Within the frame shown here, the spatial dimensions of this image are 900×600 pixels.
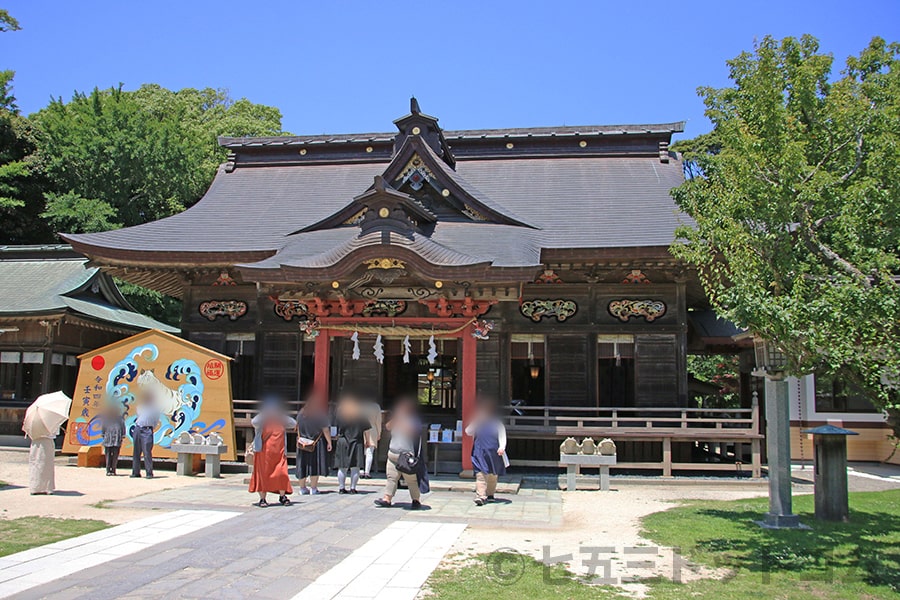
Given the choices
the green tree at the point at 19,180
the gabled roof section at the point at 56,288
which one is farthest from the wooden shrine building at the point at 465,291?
the green tree at the point at 19,180

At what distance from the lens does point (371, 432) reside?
42.7 feet

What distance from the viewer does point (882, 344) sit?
679 centimetres

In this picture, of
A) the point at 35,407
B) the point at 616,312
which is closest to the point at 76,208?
the point at 35,407

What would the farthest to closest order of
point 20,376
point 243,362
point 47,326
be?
1. point 20,376
2. point 47,326
3. point 243,362

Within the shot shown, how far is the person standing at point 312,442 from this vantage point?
11.7 m

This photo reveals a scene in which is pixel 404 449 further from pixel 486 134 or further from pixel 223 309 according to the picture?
pixel 486 134

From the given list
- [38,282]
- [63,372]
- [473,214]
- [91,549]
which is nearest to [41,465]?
[91,549]

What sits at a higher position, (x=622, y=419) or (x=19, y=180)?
(x=19, y=180)

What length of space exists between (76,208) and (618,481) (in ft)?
75.3

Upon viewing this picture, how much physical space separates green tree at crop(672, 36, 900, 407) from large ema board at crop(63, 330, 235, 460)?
32.8 ft

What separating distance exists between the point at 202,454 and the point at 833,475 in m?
11.4

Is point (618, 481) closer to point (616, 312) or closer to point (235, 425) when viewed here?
point (616, 312)

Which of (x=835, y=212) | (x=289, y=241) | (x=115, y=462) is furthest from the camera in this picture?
(x=289, y=241)

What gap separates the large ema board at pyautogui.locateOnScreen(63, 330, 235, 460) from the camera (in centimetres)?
1422
